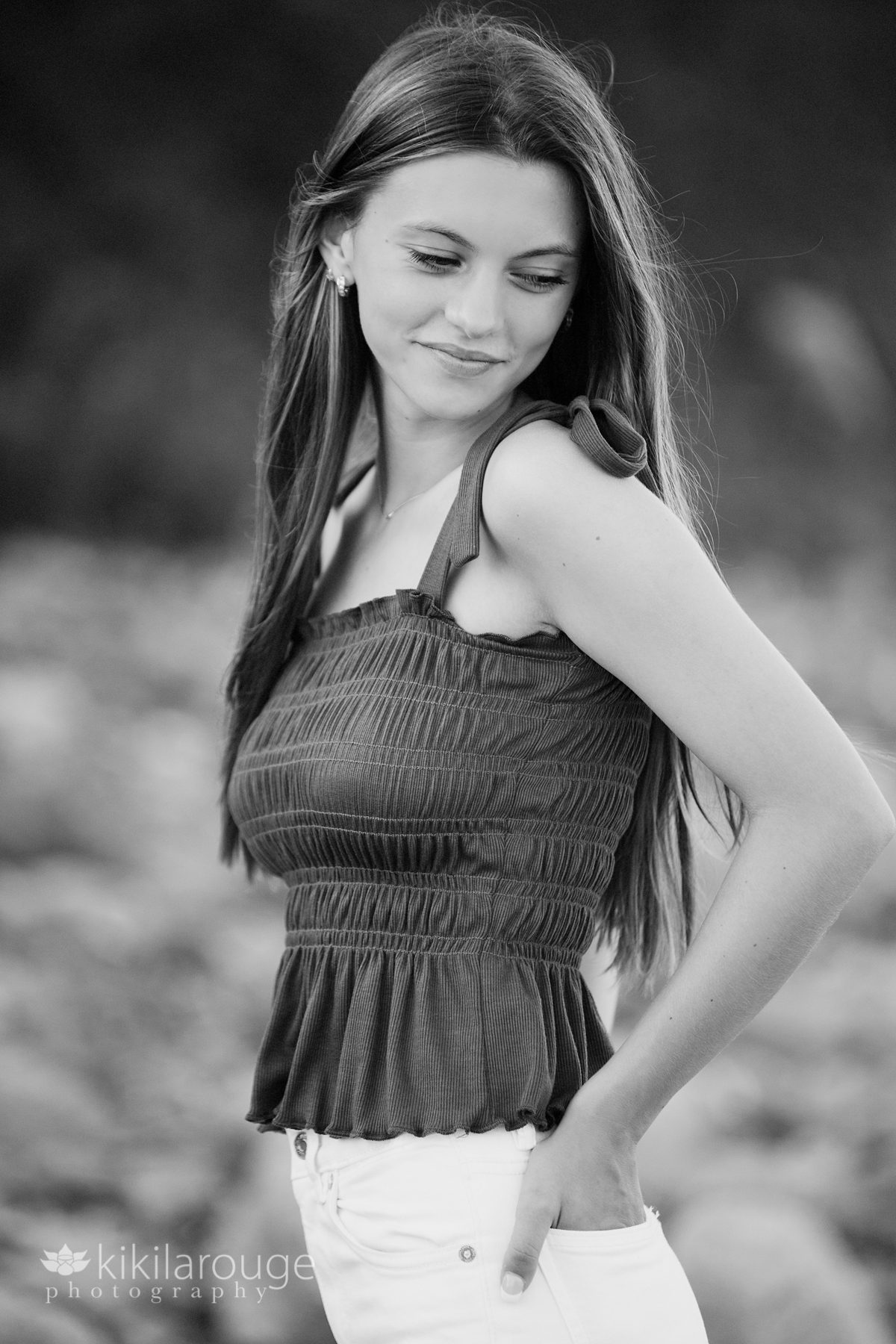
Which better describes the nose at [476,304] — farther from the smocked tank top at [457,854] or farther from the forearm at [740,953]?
the forearm at [740,953]

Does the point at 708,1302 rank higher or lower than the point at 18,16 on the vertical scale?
lower

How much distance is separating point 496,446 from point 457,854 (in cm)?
33

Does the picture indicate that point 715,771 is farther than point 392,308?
No

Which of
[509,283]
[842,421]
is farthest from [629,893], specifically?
[842,421]

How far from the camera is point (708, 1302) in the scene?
2.41 metres

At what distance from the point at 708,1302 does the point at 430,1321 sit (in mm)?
1641

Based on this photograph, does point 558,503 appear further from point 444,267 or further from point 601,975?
point 601,975

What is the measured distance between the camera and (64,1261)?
95.0 inches

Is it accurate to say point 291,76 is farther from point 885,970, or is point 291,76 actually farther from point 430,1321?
point 430,1321

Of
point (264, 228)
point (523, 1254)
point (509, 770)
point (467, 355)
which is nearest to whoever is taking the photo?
point (523, 1254)

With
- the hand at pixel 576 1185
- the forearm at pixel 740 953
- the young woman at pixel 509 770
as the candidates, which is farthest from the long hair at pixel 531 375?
the hand at pixel 576 1185

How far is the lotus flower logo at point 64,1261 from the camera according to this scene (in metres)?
2.41

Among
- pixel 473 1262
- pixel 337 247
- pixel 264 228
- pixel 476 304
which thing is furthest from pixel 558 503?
pixel 264 228

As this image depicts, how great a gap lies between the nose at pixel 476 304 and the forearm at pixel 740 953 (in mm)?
465
